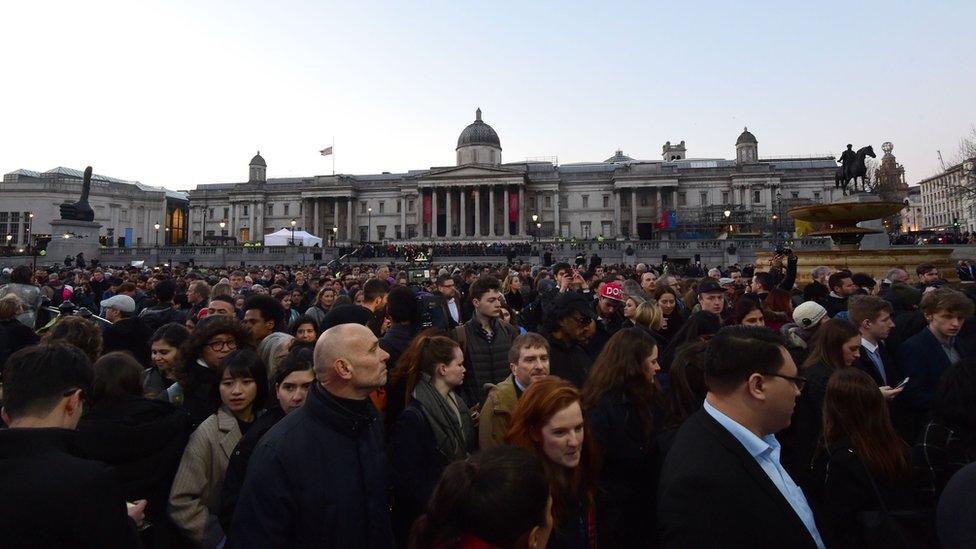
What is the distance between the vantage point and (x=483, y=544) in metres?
2.05

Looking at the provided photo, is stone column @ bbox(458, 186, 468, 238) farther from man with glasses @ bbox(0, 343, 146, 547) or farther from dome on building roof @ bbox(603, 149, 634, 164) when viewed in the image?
man with glasses @ bbox(0, 343, 146, 547)

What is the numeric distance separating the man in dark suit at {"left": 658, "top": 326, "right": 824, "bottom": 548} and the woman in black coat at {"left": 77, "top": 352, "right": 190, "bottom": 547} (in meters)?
2.96

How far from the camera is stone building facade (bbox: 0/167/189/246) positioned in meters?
73.9

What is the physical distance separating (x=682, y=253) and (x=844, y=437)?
138ft

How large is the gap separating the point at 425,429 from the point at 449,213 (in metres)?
72.0

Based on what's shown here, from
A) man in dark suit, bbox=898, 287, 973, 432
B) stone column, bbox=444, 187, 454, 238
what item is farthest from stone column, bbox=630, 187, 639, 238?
man in dark suit, bbox=898, 287, 973, 432

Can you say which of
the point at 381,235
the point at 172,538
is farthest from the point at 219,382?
the point at 381,235

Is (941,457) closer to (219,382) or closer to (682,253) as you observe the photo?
(219,382)

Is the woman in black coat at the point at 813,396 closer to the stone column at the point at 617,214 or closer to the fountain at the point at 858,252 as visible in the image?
the fountain at the point at 858,252

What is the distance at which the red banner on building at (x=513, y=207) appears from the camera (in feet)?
240

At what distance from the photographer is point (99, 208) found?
251 ft

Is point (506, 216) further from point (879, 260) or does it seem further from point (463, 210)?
point (879, 260)

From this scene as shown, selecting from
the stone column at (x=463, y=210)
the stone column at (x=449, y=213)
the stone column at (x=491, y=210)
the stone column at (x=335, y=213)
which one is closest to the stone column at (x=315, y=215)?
the stone column at (x=335, y=213)

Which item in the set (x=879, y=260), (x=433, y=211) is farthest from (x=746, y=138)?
(x=879, y=260)
